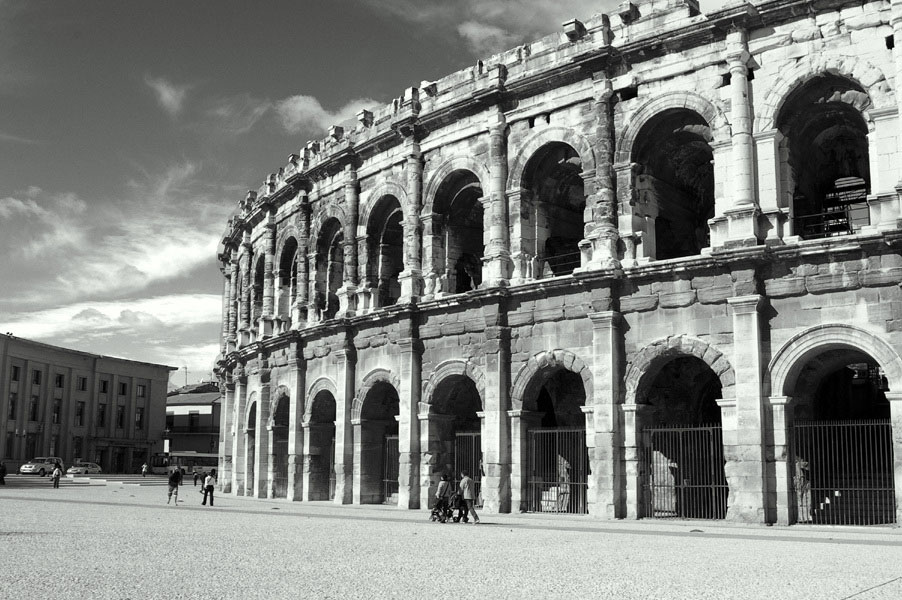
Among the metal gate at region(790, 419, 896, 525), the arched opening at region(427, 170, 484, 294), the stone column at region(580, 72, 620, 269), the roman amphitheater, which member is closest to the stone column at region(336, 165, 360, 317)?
the roman amphitheater

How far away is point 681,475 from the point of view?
67.7 feet

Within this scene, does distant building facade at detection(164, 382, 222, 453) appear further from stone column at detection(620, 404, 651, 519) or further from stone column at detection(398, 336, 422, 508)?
stone column at detection(620, 404, 651, 519)

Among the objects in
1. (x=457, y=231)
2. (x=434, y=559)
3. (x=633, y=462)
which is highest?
(x=457, y=231)

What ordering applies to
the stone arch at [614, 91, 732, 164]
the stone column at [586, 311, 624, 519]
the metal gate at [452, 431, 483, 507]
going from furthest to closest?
the metal gate at [452, 431, 483, 507]
the stone column at [586, 311, 624, 519]
the stone arch at [614, 91, 732, 164]

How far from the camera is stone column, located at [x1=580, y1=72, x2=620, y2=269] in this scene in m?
21.1

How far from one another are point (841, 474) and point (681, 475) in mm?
3117

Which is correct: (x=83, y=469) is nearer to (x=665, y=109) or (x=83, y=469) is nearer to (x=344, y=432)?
(x=344, y=432)

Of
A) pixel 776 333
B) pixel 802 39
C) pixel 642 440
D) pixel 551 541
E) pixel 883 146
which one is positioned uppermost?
pixel 802 39

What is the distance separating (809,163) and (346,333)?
12.6 meters

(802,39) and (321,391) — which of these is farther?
(321,391)

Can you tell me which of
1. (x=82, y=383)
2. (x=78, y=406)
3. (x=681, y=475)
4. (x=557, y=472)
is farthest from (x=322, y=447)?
(x=82, y=383)

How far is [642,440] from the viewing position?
2061 cm

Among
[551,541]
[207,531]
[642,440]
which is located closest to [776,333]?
[642,440]

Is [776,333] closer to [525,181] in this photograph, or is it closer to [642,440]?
[642,440]
